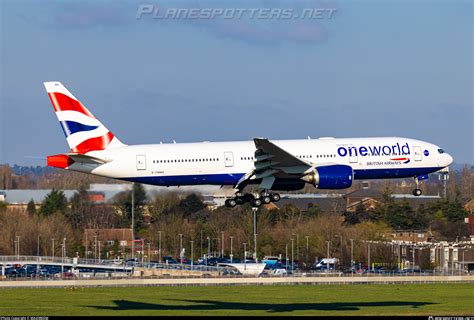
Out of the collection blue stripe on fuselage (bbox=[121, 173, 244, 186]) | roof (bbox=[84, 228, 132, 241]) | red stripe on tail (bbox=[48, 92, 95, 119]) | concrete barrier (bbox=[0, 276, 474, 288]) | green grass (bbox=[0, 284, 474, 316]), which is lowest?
green grass (bbox=[0, 284, 474, 316])

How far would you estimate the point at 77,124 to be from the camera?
9700cm

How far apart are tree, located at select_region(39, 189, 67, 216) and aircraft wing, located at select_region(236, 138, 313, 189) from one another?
5653 cm

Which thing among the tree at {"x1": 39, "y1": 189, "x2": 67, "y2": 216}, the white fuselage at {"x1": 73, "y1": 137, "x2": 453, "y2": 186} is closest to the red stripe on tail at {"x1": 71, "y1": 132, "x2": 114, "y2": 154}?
Answer: the white fuselage at {"x1": 73, "y1": 137, "x2": 453, "y2": 186}

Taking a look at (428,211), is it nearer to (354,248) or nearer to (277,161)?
(354,248)

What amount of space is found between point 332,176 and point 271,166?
482 centimetres

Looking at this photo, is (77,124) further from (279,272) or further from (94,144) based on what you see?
(279,272)

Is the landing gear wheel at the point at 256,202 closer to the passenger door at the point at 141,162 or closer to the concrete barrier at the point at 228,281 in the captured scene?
the passenger door at the point at 141,162

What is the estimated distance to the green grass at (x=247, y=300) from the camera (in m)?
98.4

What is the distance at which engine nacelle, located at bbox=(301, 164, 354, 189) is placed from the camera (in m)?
93.6

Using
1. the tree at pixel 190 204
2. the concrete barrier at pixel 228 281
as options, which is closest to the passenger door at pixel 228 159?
the tree at pixel 190 204

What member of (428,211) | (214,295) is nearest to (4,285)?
(214,295)

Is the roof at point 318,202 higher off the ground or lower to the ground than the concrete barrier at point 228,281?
higher

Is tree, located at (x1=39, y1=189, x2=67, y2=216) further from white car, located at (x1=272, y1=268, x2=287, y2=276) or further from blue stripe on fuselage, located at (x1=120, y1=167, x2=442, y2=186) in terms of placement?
blue stripe on fuselage, located at (x1=120, y1=167, x2=442, y2=186)

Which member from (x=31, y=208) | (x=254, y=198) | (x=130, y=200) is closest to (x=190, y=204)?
(x=130, y=200)
